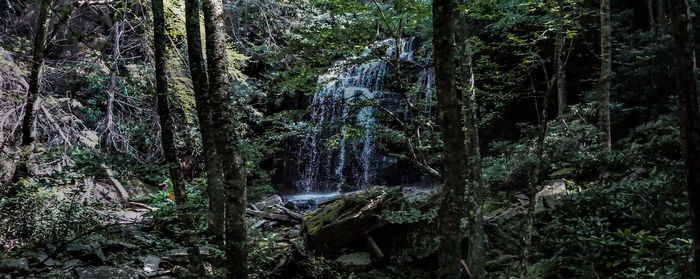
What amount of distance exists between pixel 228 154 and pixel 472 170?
3.10 meters

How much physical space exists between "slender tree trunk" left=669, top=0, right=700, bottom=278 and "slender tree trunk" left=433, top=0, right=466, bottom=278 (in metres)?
1.47

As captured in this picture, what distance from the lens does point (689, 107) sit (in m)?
2.54

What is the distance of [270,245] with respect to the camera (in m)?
5.92

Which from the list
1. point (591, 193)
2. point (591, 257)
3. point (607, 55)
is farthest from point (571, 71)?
point (591, 257)

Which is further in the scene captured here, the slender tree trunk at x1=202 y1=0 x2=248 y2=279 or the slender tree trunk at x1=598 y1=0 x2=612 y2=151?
the slender tree trunk at x1=598 y1=0 x2=612 y2=151

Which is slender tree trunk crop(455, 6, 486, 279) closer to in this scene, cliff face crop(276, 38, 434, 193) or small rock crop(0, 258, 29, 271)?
small rock crop(0, 258, 29, 271)

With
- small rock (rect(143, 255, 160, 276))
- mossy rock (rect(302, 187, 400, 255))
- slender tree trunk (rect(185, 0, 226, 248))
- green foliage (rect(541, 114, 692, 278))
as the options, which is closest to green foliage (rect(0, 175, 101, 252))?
small rock (rect(143, 255, 160, 276))

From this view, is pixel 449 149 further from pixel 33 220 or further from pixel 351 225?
pixel 33 220

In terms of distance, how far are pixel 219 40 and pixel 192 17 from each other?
0.46 meters

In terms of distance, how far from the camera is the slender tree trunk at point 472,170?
4.79 metres

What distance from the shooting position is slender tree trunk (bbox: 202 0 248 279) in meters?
3.69

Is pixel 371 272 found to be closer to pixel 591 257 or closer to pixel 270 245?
pixel 270 245

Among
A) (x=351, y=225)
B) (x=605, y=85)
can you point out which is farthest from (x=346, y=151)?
(x=605, y=85)

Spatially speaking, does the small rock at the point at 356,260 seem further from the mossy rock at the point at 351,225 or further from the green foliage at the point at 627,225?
the green foliage at the point at 627,225
